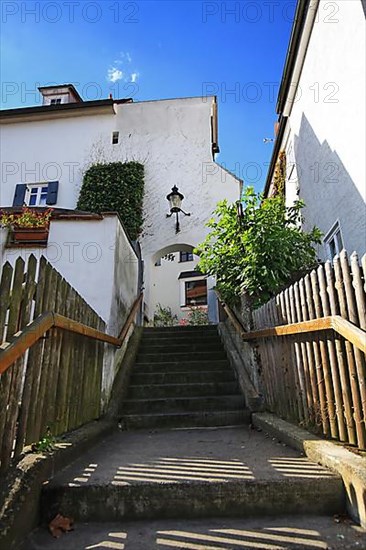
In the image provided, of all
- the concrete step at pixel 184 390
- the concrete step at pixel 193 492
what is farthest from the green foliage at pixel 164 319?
the concrete step at pixel 193 492

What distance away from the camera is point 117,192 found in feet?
35.6

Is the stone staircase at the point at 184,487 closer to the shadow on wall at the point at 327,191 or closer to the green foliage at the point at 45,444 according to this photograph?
the green foliage at the point at 45,444

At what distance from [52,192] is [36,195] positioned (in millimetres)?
721

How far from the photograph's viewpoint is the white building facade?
4.89 metres

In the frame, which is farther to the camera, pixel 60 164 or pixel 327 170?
pixel 60 164

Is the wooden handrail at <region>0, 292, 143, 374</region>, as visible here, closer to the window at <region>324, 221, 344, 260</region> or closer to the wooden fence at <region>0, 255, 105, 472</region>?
the wooden fence at <region>0, 255, 105, 472</region>

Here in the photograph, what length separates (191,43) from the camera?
7.55 metres

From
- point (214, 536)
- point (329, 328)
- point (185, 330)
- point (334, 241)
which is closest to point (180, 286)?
point (185, 330)

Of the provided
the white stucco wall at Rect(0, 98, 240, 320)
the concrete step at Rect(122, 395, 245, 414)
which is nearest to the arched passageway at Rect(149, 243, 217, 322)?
the white stucco wall at Rect(0, 98, 240, 320)

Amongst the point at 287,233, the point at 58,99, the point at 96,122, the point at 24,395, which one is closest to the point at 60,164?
the point at 96,122

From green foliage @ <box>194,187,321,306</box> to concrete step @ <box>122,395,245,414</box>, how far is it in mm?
1397

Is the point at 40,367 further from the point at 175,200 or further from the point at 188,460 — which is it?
the point at 175,200

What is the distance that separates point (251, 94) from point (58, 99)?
9.24 meters

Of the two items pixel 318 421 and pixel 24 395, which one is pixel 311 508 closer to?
pixel 318 421
